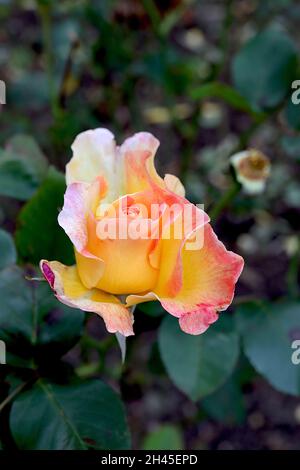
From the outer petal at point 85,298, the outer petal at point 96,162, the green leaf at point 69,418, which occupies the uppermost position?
the outer petal at point 96,162

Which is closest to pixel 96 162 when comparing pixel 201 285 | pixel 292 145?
pixel 201 285

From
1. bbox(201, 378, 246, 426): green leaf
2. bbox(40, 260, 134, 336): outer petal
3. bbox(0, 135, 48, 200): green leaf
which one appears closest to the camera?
bbox(40, 260, 134, 336): outer petal

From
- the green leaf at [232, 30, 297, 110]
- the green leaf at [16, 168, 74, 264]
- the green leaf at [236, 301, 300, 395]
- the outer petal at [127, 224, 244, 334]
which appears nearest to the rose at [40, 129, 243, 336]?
the outer petal at [127, 224, 244, 334]

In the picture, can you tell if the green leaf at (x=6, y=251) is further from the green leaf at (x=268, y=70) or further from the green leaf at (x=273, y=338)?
the green leaf at (x=268, y=70)

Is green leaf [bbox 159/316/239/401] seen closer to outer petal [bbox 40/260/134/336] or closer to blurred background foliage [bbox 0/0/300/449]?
blurred background foliage [bbox 0/0/300/449]

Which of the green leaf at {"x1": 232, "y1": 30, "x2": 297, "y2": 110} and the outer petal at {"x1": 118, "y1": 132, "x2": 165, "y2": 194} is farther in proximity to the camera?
the green leaf at {"x1": 232, "y1": 30, "x2": 297, "y2": 110}

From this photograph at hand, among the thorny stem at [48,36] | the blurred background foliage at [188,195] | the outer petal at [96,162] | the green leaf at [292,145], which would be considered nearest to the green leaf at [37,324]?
the blurred background foliage at [188,195]
